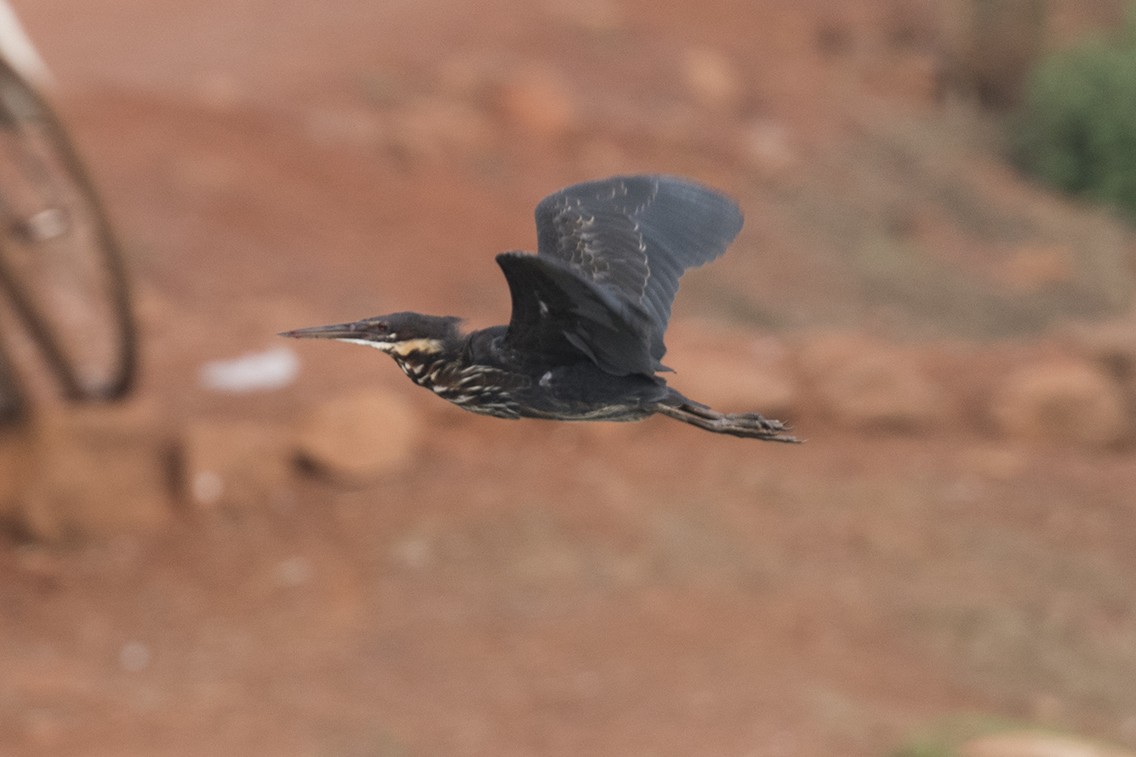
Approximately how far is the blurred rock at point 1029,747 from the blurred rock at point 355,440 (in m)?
4.32

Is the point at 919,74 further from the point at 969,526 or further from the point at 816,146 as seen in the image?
the point at 969,526

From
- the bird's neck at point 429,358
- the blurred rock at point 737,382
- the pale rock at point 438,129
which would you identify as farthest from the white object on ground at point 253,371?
the bird's neck at point 429,358

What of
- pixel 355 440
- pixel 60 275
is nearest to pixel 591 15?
pixel 60 275

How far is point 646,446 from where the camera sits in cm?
1185

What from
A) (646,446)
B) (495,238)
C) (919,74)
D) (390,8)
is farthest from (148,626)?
(919,74)

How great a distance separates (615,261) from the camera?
5.24 m

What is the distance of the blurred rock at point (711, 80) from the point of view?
20.3 metres

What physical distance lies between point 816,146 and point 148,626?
12.2 meters

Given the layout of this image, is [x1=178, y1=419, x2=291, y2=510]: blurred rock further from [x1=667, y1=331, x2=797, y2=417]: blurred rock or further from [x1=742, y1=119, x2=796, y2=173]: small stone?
[x1=742, y1=119, x2=796, y2=173]: small stone

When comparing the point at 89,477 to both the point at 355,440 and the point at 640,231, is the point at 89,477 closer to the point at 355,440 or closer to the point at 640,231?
the point at 355,440

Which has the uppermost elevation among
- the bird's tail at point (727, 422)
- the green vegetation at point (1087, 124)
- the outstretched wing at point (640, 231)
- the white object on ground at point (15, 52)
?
the green vegetation at point (1087, 124)

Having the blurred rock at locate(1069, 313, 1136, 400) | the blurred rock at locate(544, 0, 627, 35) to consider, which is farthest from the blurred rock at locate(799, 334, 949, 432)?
the blurred rock at locate(544, 0, 627, 35)

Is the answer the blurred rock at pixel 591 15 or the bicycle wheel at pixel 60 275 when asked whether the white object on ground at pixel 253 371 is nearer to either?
the bicycle wheel at pixel 60 275

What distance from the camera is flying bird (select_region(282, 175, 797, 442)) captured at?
4363mm
